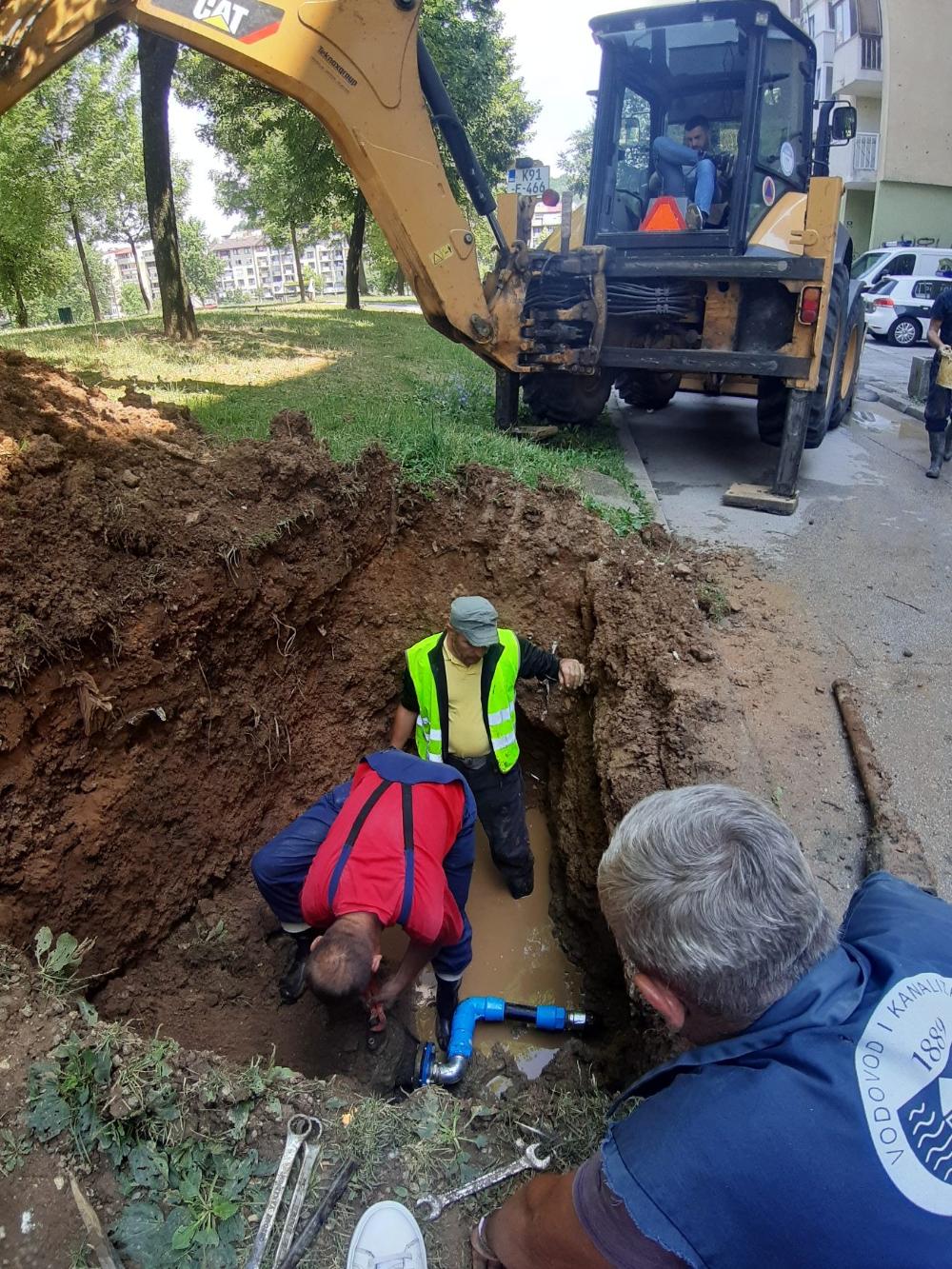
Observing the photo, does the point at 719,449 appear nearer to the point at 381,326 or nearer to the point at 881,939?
the point at 881,939

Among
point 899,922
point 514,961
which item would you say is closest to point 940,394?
point 514,961

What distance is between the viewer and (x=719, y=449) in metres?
7.89

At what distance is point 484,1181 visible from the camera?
2227 millimetres

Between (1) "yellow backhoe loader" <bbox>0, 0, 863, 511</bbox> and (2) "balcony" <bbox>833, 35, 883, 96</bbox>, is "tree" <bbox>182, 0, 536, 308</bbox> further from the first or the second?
(2) "balcony" <bbox>833, 35, 883, 96</bbox>

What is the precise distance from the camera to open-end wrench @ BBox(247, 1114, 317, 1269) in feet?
6.59

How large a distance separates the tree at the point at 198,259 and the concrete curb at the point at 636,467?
42.2 meters

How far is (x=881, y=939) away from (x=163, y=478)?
3.94 m

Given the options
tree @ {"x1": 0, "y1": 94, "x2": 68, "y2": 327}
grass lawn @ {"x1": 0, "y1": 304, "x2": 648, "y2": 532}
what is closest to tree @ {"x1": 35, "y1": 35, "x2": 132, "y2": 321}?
tree @ {"x1": 0, "y1": 94, "x2": 68, "y2": 327}

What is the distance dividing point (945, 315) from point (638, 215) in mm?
3170

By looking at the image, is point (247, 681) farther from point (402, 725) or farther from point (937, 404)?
point (937, 404)

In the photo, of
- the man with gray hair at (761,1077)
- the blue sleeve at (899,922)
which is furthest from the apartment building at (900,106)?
the man with gray hair at (761,1077)

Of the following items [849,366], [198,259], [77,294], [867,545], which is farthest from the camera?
[198,259]

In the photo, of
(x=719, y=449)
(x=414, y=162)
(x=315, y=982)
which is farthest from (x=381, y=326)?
(x=315, y=982)

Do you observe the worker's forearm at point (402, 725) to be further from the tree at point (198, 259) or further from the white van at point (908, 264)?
the tree at point (198, 259)
